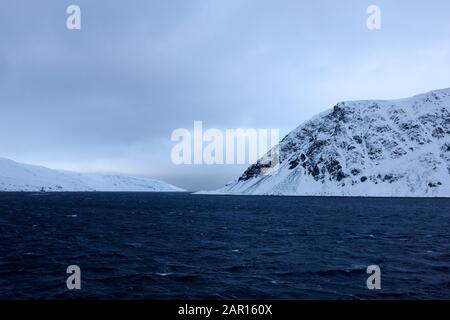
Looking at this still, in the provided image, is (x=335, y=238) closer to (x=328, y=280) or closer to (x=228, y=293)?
(x=328, y=280)

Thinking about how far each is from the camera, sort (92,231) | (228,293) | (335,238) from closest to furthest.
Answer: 1. (228,293)
2. (335,238)
3. (92,231)

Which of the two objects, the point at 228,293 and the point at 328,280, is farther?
the point at 328,280

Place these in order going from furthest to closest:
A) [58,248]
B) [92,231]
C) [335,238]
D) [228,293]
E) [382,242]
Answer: [92,231] → [335,238] → [382,242] → [58,248] → [228,293]

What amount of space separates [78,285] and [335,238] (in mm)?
49283

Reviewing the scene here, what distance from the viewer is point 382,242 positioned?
64812 mm

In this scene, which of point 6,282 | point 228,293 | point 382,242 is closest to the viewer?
point 228,293

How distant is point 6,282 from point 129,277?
11.4 m

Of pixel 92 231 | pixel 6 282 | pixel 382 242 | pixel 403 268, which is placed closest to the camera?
pixel 6 282

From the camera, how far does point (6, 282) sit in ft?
120
